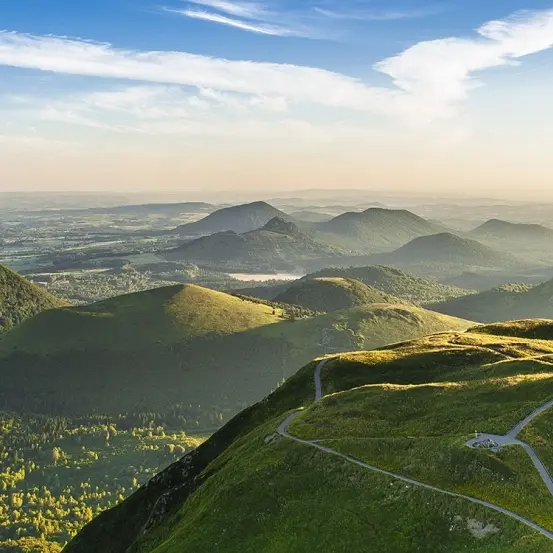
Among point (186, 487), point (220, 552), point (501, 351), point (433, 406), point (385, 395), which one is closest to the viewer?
point (220, 552)

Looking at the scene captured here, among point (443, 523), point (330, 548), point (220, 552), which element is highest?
point (443, 523)

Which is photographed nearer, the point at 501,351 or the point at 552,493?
the point at 552,493

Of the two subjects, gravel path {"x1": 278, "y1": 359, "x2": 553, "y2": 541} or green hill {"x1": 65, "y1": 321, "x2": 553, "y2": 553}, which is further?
green hill {"x1": 65, "y1": 321, "x2": 553, "y2": 553}

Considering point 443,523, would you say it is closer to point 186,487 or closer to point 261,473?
point 261,473

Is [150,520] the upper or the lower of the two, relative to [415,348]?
lower

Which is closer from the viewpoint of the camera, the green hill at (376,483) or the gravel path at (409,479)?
the gravel path at (409,479)

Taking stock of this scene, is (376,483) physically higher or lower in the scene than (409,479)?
lower

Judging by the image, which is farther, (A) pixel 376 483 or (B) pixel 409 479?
(A) pixel 376 483

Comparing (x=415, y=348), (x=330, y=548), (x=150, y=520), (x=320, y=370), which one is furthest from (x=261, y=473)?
(x=415, y=348)
